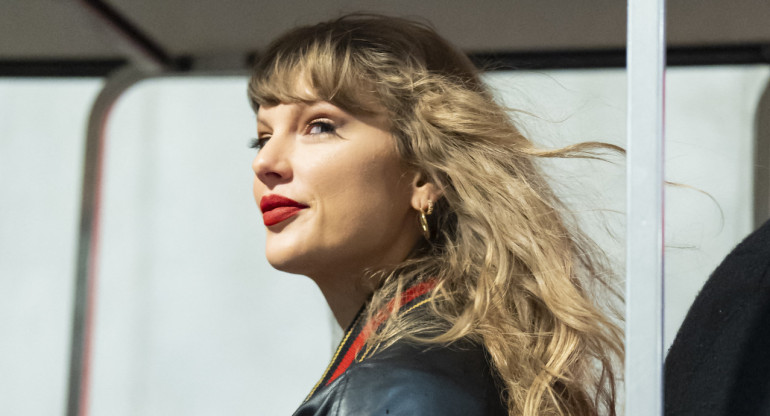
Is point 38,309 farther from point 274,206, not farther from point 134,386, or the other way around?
point 274,206

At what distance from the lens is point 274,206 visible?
4.14 feet

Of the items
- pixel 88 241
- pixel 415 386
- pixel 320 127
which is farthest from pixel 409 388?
pixel 88 241

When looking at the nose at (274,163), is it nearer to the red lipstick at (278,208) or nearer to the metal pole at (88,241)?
the red lipstick at (278,208)

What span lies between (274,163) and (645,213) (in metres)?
0.63

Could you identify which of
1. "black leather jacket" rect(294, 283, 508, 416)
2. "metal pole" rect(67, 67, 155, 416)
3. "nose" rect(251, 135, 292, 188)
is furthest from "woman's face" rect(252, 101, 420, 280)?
"metal pole" rect(67, 67, 155, 416)

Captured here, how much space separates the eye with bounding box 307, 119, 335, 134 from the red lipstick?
114 millimetres

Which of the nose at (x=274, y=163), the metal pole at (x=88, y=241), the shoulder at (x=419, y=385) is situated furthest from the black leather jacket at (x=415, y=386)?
the metal pole at (x=88, y=241)

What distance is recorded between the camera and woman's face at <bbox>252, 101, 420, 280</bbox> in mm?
1232

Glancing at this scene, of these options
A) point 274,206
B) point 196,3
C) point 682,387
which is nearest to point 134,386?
point 196,3

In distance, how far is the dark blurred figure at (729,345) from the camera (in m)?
0.93

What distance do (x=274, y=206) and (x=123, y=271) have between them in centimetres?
203

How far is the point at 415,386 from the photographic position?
0.96 m

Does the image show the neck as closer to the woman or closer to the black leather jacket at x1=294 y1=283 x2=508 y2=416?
the woman

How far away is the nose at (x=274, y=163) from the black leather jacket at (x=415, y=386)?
337 mm
